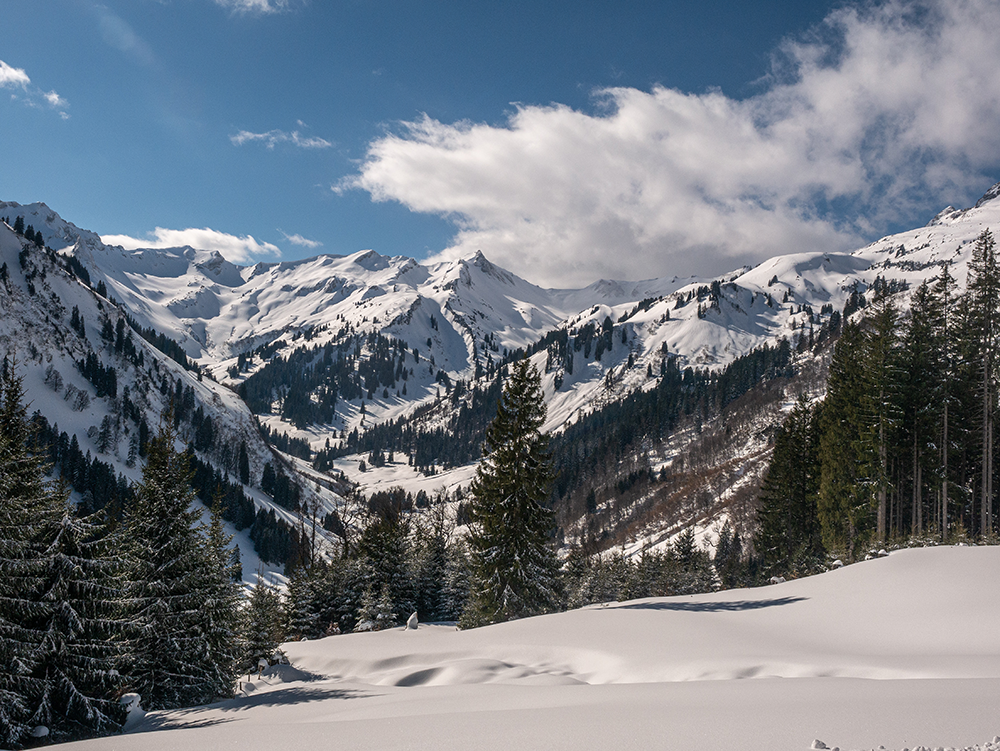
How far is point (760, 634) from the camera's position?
45.6 ft

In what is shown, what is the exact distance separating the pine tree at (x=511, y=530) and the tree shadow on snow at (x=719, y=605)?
27.6 ft

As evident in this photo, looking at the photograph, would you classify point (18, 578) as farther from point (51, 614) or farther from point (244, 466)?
point (244, 466)

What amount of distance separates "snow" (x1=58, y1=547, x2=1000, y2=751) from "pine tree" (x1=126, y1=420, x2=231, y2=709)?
5.74 ft

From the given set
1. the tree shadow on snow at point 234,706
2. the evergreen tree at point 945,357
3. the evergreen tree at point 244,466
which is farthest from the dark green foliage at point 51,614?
the evergreen tree at point 244,466

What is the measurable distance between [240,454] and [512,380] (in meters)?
136

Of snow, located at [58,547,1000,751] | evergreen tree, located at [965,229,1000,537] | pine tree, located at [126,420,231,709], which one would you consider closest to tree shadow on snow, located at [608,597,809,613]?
snow, located at [58,547,1000,751]

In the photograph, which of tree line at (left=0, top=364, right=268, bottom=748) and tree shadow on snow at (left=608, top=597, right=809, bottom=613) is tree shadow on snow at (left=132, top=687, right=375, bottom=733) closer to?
tree line at (left=0, top=364, right=268, bottom=748)

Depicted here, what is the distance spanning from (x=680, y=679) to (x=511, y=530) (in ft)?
54.5

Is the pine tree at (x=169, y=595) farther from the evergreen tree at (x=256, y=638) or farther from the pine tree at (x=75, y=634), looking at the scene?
the evergreen tree at (x=256, y=638)

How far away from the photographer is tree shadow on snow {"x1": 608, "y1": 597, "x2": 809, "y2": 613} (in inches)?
677

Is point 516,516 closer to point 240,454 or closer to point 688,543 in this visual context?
point 688,543

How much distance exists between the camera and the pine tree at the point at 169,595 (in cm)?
1591

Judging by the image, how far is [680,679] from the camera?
10.7 m

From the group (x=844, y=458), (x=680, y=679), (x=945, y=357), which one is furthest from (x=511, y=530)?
(x=945, y=357)
